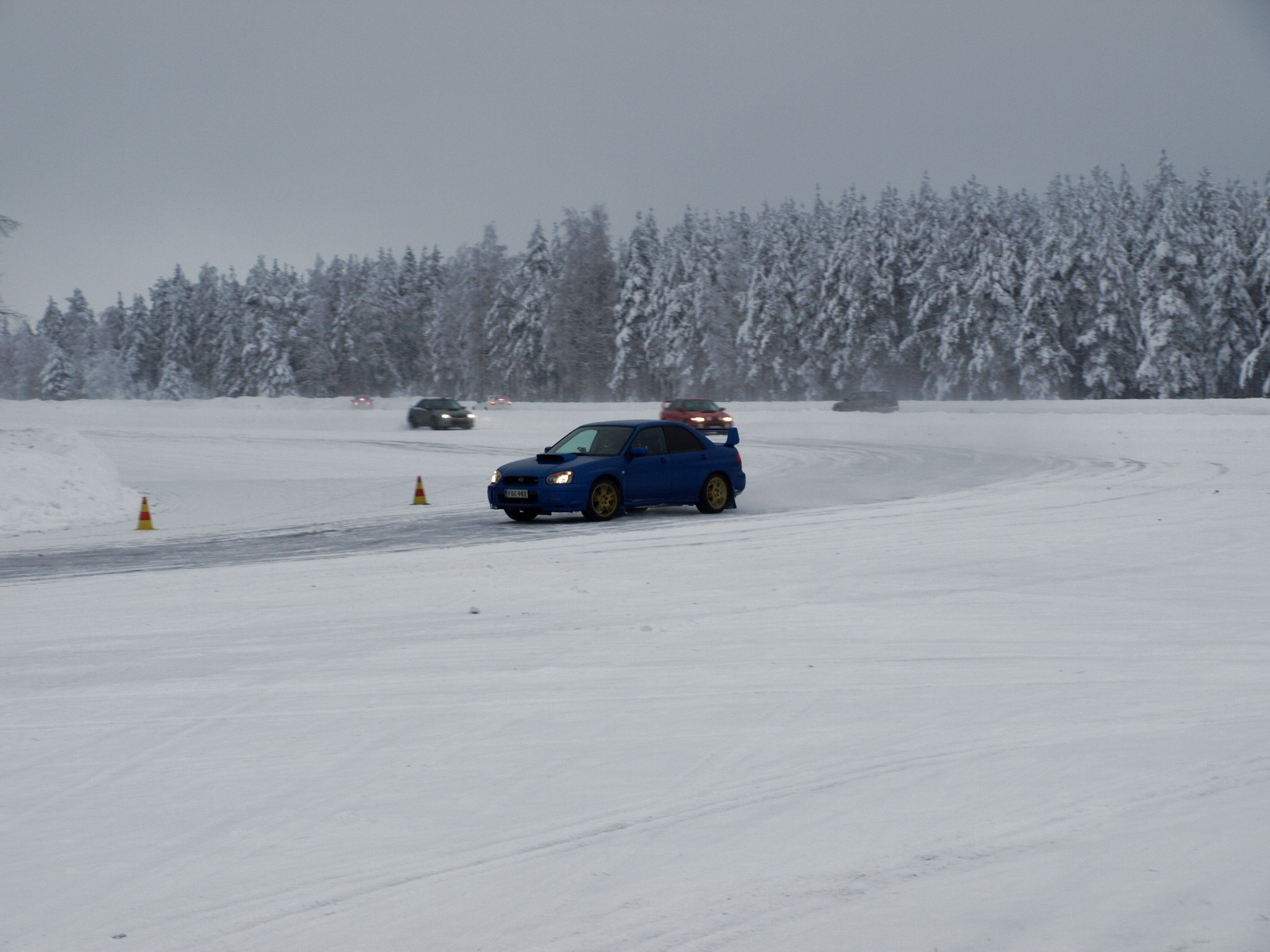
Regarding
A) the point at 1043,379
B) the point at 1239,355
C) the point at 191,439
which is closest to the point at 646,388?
the point at 1043,379

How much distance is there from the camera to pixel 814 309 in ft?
330

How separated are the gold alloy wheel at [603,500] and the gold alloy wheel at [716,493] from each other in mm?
1612

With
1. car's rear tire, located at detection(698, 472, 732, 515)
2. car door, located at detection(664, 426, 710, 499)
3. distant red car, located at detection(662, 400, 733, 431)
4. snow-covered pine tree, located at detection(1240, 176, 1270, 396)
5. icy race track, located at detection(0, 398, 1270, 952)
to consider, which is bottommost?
icy race track, located at detection(0, 398, 1270, 952)

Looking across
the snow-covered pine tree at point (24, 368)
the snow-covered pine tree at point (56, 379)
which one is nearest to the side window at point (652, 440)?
the snow-covered pine tree at point (56, 379)

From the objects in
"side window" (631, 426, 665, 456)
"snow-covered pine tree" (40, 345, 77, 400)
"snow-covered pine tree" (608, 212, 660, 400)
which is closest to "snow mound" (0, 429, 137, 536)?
"side window" (631, 426, 665, 456)

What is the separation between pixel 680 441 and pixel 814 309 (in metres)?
83.6

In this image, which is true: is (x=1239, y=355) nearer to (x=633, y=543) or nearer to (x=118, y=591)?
(x=633, y=543)

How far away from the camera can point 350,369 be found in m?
137

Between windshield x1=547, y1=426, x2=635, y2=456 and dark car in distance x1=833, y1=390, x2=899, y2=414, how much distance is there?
5139 centimetres

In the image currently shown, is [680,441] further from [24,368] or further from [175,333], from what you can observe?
[24,368]

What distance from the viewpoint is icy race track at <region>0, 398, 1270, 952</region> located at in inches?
164

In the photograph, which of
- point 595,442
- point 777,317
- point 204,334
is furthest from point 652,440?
point 204,334

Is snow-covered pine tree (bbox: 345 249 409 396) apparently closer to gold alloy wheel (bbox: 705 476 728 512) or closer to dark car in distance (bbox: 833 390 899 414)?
dark car in distance (bbox: 833 390 899 414)

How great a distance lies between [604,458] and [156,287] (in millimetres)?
162689
